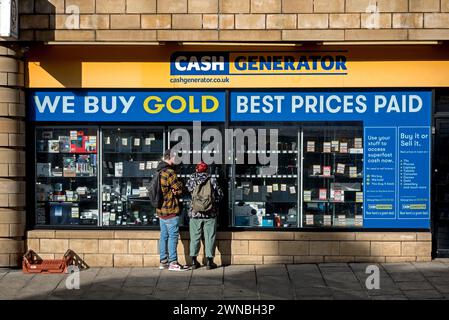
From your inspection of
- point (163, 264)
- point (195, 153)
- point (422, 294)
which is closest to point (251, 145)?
point (195, 153)

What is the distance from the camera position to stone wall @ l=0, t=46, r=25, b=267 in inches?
433

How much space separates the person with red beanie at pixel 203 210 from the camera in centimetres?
1083

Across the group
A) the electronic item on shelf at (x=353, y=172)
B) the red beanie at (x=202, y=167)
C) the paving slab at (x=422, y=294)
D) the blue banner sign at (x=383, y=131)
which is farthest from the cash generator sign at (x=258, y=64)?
the paving slab at (x=422, y=294)

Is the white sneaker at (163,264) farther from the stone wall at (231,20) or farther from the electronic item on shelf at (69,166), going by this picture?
the stone wall at (231,20)

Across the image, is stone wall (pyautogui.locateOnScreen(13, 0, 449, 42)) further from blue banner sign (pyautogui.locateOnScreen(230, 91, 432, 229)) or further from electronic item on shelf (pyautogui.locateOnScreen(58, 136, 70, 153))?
electronic item on shelf (pyautogui.locateOnScreen(58, 136, 70, 153))

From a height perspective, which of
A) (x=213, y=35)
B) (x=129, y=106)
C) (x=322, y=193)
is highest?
(x=213, y=35)

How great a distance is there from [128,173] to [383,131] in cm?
400

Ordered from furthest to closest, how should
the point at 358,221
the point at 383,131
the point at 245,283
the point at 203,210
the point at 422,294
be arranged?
the point at 358,221 < the point at 383,131 < the point at 203,210 < the point at 245,283 < the point at 422,294

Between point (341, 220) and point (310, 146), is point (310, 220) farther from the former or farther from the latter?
point (310, 146)

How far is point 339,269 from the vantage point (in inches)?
428

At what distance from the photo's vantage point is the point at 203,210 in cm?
1079

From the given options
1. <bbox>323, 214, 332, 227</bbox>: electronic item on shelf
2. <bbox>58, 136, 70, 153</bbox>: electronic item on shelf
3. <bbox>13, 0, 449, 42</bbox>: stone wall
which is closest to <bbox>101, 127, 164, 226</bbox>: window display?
<bbox>58, 136, 70, 153</bbox>: electronic item on shelf

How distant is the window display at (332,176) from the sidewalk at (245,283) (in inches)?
31.4
